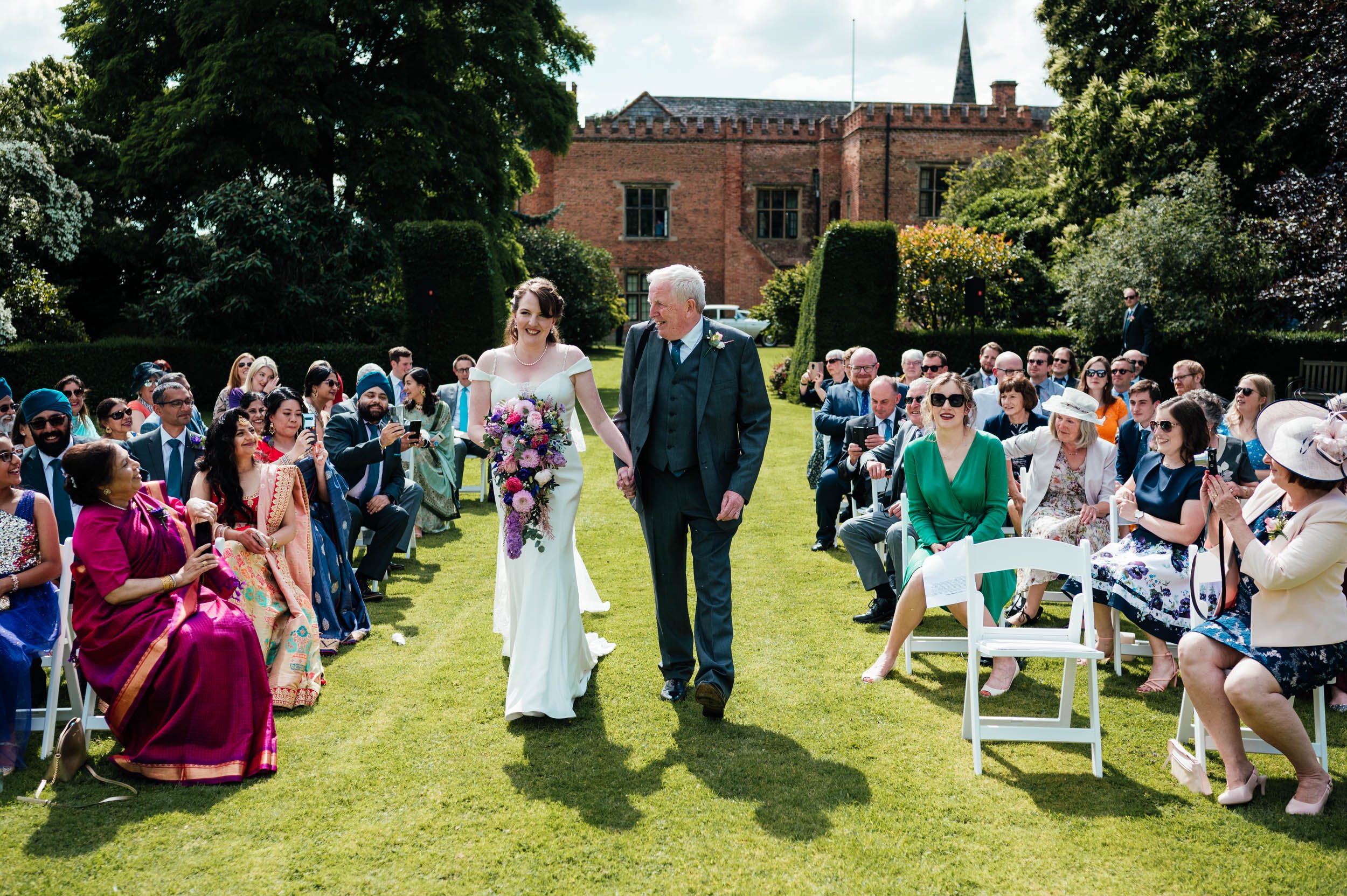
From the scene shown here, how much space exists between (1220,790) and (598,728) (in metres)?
2.78

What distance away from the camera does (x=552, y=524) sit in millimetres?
5078

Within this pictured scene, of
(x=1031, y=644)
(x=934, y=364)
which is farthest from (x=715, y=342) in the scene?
(x=934, y=364)

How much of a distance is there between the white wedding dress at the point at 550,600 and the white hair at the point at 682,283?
0.54m

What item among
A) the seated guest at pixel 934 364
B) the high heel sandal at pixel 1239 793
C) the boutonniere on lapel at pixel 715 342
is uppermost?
the boutonniere on lapel at pixel 715 342

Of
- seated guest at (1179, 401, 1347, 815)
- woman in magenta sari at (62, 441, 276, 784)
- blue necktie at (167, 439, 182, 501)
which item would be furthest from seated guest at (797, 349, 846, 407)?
woman in magenta sari at (62, 441, 276, 784)

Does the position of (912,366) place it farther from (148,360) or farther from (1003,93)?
(1003,93)

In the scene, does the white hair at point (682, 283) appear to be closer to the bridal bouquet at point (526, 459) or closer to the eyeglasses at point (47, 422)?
the bridal bouquet at point (526, 459)

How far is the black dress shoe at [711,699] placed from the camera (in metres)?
4.88

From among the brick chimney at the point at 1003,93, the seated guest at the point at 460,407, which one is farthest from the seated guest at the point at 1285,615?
the brick chimney at the point at 1003,93

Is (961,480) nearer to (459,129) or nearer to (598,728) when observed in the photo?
(598,728)

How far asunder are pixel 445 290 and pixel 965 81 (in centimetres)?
4477

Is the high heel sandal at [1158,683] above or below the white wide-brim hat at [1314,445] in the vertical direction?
below

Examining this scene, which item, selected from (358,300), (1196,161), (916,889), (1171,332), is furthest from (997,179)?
(916,889)

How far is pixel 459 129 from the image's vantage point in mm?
23547
